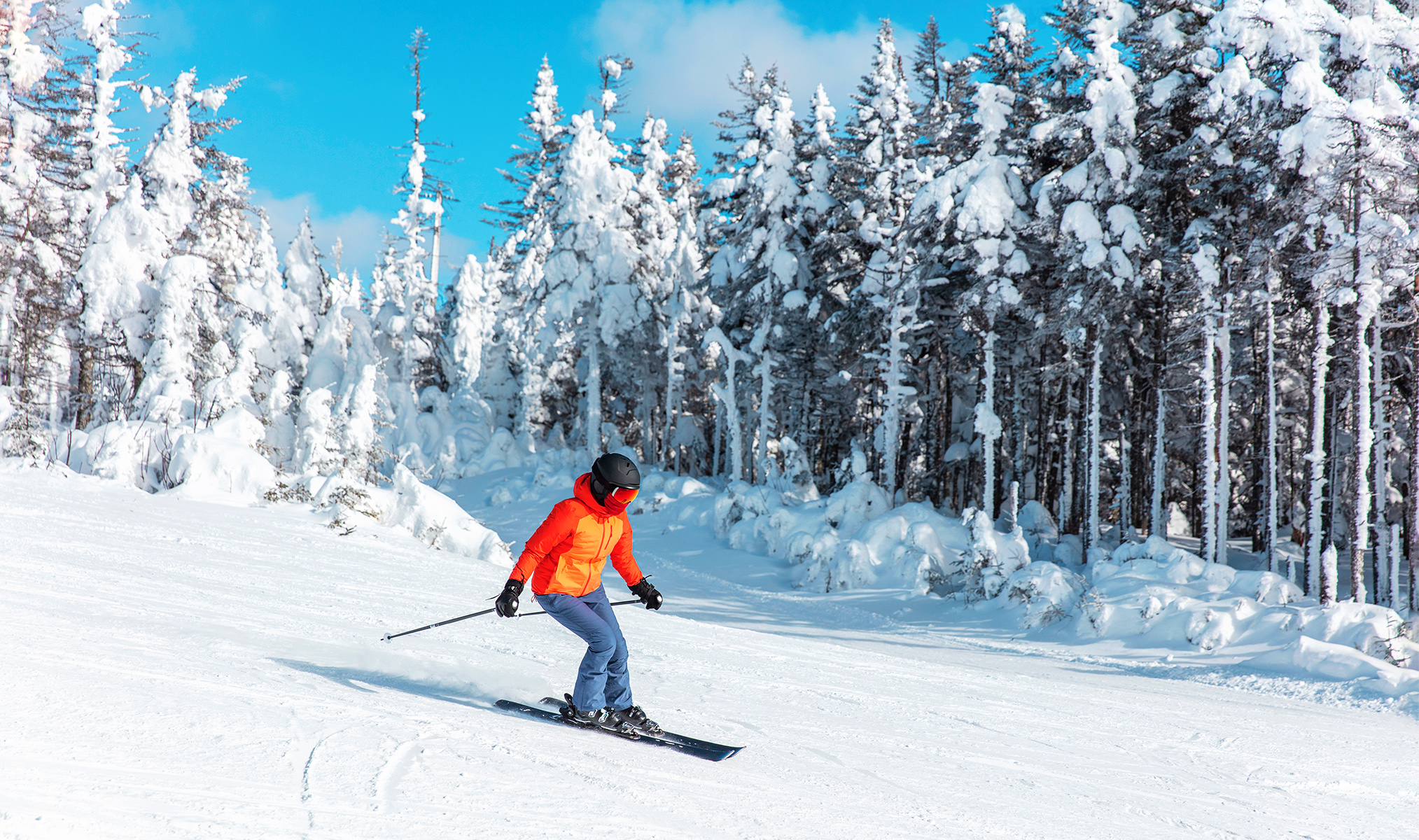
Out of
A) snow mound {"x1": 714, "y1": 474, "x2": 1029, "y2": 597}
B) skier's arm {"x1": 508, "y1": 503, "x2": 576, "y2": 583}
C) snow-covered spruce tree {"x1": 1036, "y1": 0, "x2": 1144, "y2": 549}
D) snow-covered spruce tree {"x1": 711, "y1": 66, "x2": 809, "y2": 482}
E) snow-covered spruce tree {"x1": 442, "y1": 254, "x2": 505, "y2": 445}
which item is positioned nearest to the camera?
skier's arm {"x1": 508, "y1": 503, "x2": 576, "y2": 583}

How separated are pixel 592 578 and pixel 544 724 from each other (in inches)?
42.8

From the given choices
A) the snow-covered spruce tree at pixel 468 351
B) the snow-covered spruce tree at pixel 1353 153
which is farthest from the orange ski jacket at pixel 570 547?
the snow-covered spruce tree at pixel 468 351

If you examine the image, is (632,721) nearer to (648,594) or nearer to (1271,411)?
(648,594)

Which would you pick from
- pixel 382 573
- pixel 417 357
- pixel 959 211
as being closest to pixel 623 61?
pixel 417 357

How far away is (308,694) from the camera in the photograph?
5609 mm

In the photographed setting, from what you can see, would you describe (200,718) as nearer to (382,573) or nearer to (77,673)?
(77,673)

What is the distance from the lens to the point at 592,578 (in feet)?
17.8

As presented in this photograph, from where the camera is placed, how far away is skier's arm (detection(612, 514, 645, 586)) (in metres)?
5.58

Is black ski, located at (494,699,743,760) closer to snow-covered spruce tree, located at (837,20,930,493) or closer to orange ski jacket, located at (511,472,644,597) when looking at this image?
orange ski jacket, located at (511,472,644,597)

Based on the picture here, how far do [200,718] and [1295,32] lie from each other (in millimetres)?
16731

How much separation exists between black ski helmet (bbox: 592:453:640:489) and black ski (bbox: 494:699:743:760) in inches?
64.8

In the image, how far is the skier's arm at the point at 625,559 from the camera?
18.3ft

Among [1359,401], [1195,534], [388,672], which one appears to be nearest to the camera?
[388,672]

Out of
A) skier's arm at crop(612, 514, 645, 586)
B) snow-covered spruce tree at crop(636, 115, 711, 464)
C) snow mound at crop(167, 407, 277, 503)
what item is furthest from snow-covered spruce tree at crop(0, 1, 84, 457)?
skier's arm at crop(612, 514, 645, 586)
